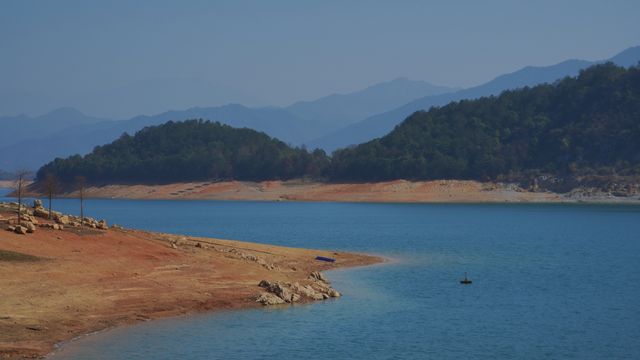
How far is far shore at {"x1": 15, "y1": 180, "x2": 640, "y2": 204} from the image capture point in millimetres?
156750

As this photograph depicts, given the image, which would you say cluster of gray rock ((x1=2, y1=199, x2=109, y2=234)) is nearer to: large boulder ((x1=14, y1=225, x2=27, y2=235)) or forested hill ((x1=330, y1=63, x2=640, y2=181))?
large boulder ((x1=14, y1=225, x2=27, y2=235))

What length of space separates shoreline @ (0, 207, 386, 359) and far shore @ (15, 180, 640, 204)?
343ft

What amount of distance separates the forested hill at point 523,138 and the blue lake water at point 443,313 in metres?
81.0

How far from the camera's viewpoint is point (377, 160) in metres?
178

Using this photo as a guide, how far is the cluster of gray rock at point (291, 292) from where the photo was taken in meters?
42.7

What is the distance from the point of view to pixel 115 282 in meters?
42.9

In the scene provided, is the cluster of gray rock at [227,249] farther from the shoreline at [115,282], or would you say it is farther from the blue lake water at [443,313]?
the blue lake water at [443,313]

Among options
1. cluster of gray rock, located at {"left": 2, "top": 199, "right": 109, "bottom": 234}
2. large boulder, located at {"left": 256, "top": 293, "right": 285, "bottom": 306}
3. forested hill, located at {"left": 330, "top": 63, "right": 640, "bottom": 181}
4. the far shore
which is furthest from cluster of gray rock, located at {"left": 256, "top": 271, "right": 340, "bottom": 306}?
forested hill, located at {"left": 330, "top": 63, "right": 640, "bottom": 181}

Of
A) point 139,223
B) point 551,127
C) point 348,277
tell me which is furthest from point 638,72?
point 348,277

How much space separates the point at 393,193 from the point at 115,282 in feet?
423

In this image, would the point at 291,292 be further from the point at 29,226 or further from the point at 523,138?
Answer: the point at 523,138

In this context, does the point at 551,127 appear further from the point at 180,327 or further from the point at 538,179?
the point at 180,327

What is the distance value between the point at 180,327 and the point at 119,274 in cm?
887

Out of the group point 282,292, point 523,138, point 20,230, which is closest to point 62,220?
point 20,230
